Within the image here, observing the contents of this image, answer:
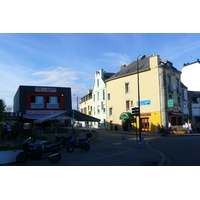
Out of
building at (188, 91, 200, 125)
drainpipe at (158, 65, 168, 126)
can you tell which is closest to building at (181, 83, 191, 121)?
building at (188, 91, 200, 125)

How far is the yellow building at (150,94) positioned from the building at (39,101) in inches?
425

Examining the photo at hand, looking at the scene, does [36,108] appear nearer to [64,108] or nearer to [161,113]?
[64,108]

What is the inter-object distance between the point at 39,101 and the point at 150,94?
16.3 metres

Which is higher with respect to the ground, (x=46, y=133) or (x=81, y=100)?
(x=81, y=100)

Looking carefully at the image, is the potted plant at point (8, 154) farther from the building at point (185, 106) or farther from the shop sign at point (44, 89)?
the building at point (185, 106)

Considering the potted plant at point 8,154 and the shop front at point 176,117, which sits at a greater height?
the shop front at point 176,117

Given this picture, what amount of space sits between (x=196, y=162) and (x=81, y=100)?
5210cm

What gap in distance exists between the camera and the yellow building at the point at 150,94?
31.6 meters

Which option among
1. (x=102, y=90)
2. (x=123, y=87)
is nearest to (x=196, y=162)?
(x=123, y=87)

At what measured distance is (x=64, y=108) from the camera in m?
29.5

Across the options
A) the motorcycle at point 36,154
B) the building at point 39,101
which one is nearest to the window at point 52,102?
the building at point 39,101

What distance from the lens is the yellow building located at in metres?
31.6

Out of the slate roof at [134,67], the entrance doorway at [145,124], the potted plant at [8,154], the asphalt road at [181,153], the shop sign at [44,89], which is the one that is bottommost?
the asphalt road at [181,153]

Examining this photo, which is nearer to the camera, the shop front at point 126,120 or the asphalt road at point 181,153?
the asphalt road at point 181,153
